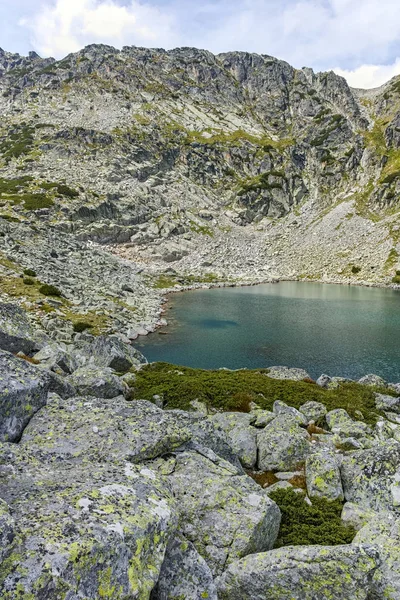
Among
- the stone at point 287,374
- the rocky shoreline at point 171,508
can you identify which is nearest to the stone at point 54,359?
the rocky shoreline at point 171,508

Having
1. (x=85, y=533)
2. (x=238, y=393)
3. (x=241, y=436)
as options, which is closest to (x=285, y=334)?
(x=238, y=393)

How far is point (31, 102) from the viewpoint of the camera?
19550cm

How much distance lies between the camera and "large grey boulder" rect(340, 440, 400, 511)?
9.74 meters

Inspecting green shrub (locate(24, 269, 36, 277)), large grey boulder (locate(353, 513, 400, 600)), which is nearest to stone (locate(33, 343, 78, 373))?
large grey boulder (locate(353, 513, 400, 600))

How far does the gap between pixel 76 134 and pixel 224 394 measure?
566 feet

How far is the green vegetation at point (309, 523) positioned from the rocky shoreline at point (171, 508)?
34 millimetres

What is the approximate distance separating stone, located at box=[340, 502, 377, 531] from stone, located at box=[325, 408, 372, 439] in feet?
24.4

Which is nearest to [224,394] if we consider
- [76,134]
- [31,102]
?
[76,134]

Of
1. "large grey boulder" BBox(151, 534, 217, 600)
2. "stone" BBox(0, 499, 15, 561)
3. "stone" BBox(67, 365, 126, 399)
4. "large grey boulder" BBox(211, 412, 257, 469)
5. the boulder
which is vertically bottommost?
the boulder

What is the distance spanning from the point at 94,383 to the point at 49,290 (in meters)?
43.4

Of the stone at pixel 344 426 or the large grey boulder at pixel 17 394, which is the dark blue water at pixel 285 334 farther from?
the large grey boulder at pixel 17 394

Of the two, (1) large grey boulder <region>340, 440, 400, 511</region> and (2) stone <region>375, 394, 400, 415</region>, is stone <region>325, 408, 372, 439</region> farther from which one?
(2) stone <region>375, 394, 400, 415</region>

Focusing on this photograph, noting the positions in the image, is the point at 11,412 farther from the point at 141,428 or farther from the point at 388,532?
the point at 388,532

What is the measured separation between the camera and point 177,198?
159 m
